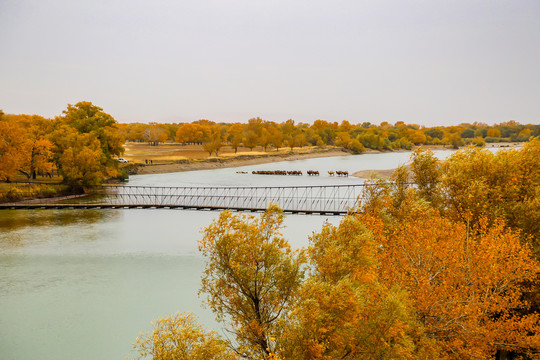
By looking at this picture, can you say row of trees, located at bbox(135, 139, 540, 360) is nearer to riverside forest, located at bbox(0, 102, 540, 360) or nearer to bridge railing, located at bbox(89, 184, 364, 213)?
riverside forest, located at bbox(0, 102, 540, 360)

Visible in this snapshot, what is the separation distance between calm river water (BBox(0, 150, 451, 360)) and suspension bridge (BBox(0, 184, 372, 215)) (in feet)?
5.97

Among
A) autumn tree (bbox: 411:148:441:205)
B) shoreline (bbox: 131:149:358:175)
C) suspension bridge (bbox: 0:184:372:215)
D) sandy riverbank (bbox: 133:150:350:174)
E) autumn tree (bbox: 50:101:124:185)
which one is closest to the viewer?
autumn tree (bbox: 411:148:441:205)

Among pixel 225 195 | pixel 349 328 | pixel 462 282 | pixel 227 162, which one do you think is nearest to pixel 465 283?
pixel 462 282

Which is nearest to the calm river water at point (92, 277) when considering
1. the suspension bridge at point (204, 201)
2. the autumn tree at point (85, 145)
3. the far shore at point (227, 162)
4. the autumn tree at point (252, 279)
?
the suspension bridge at point (204, 201)

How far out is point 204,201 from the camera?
65.0 meters

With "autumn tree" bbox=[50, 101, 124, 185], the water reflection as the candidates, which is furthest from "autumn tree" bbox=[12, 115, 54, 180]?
the water reflection

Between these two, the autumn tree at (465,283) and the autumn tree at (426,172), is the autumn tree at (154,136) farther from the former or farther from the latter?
the autumn tree at (465,283)

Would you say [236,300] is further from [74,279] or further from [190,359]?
[74,279]

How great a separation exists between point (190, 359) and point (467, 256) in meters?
12.7

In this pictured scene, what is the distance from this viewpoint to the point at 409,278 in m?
17.2

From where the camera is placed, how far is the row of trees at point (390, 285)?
1204cm

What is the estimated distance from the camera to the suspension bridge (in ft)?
184

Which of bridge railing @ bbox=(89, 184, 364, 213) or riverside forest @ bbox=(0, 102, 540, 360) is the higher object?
riverside forest @ bbox=(0, 102, 540, 360)

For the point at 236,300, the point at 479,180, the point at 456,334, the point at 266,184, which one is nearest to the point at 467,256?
the point at 456,334
